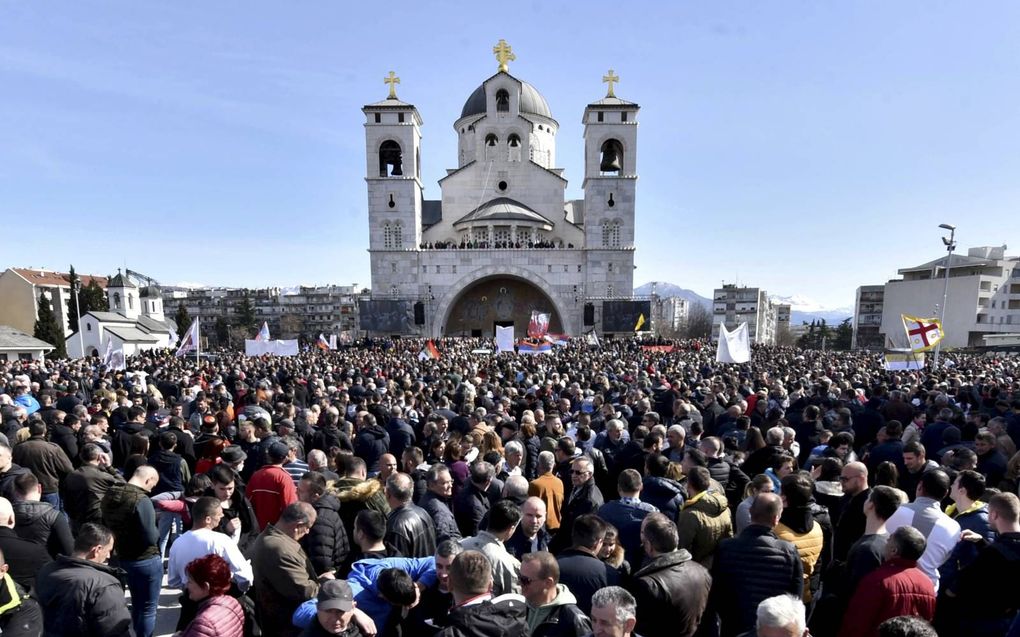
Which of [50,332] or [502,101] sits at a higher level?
[502,101]

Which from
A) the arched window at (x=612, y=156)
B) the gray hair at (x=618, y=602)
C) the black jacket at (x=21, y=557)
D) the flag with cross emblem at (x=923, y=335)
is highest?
the arched window at (x=612, y=156)

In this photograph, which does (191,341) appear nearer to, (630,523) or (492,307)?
(630,523)

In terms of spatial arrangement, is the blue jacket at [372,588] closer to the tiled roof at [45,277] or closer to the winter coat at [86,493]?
the winter coat at [86,493]

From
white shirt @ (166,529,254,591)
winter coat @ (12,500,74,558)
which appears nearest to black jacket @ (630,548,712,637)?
white shirt @ (166,529,254,591)

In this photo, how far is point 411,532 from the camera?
3.77 m

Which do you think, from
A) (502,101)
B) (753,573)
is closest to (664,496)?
(753,573)

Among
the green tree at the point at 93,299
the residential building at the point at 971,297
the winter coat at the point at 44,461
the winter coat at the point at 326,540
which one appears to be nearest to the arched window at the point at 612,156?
the residential building at the point at 971,297

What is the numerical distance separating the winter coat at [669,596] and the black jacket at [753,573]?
37 centimetres

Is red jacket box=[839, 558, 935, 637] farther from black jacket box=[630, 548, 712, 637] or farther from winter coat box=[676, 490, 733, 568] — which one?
winter coat box=[676, 490, 733, 568]

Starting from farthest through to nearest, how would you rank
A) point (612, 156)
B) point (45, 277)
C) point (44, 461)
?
point (45, 277) → point (612, 156) → point (44, 461)

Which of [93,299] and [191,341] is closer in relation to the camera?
[191,341]

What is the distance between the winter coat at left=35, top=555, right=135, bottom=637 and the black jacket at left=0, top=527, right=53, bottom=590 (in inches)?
28.1

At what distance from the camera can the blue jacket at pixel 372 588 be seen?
2.93 meters

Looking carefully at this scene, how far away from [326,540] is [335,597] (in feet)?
4.14
